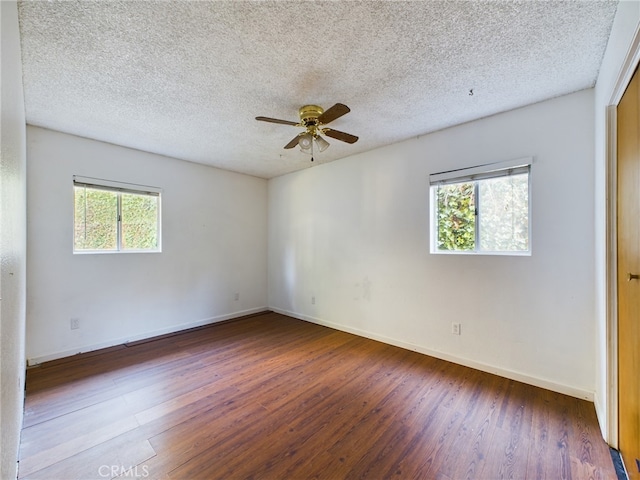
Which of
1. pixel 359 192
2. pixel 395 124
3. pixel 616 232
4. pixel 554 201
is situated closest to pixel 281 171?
pixel 359 192

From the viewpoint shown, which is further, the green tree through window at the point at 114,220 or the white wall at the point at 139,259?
the green tree through window at the point at 114,220

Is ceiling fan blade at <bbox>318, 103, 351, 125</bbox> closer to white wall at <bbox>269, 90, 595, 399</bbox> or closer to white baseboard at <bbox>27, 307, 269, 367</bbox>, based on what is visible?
white wall at <bbox>269, 90, 595, 399</bbox>

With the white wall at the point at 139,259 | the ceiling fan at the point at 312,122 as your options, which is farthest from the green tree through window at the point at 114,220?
the ceiling fan at the point at 312,122

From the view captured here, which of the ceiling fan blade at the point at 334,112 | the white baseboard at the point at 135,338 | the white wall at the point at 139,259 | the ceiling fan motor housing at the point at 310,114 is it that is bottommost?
the white baseboard at the point at 135,338

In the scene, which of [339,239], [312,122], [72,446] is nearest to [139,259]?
[72,446]

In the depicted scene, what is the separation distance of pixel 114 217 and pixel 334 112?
309 cm

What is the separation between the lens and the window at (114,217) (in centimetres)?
312

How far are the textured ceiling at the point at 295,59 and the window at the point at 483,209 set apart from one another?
575 mm

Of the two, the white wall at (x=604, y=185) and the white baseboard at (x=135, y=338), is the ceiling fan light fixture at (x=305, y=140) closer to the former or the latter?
the white wall at (x=604, y=185)

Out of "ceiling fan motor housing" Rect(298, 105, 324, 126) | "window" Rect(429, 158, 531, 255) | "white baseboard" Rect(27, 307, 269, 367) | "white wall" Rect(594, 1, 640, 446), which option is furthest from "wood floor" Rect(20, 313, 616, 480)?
"ceiling fan motor housing" Rect(298, 105, 324, 126)

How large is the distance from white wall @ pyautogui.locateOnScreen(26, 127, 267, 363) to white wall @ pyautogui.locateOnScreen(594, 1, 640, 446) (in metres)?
4.34

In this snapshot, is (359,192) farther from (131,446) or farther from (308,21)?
(131,446)

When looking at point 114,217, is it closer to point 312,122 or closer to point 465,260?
point 312,122

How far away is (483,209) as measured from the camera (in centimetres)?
271
